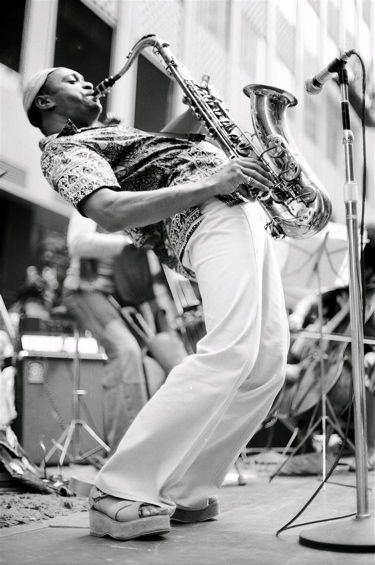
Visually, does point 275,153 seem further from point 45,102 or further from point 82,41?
point 82,41

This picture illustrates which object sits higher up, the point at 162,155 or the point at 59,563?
the point at 162,155

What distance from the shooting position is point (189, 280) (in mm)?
2516

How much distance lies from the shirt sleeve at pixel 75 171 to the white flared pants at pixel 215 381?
13.2 inches

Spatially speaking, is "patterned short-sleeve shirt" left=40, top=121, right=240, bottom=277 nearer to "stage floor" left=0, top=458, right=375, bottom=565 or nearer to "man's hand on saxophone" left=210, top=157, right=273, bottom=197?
"man's hand on saxophone" left=210, top=157, right=273, bottom=197

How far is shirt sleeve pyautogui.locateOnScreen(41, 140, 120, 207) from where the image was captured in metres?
1.86

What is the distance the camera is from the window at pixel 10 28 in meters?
2.62

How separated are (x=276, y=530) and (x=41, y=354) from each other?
2.91 meters

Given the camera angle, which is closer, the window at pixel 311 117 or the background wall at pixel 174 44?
the background wall at pixel 174 44

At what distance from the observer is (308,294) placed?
13.7 feet

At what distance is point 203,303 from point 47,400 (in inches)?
108

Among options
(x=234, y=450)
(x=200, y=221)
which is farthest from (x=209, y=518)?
(x=200, y=221)

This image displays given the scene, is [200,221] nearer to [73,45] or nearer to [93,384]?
[73,45]

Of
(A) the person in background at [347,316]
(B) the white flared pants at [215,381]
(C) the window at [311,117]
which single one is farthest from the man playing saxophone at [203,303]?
(C) the window at [311,117]

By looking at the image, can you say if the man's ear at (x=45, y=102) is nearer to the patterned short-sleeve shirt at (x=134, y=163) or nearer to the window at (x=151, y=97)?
the patterned short-sleeve shirt at (x=134, y=163)
